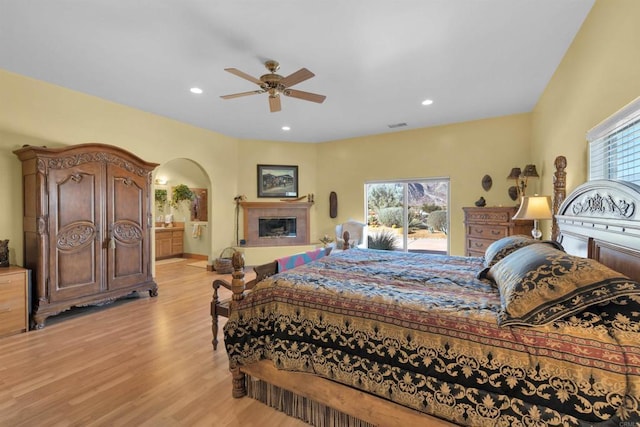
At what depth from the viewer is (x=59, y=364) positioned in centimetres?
239

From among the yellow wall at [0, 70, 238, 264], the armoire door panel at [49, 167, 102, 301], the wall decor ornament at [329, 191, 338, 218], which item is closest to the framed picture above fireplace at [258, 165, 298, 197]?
the wall decor ornament at [329, 191, 338, 218]

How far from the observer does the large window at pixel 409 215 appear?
17.8 feet

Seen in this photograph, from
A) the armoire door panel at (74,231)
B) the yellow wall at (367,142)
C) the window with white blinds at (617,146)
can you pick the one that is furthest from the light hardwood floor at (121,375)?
the window with white blinds at (617,146)

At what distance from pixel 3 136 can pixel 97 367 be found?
9.64ft

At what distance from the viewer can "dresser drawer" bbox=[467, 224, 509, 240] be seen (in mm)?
4016

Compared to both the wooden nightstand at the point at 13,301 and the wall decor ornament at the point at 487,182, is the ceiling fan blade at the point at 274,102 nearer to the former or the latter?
the wooden nightstand at the point at 13,301

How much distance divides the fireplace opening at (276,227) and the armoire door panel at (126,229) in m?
2.60

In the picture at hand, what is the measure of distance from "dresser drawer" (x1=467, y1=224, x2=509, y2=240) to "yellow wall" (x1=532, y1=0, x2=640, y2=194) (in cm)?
74

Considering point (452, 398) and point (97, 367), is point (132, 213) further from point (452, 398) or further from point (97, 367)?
point (452, 398)

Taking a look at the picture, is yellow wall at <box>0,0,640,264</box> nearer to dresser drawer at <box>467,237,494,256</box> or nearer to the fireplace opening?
the fireplace opening

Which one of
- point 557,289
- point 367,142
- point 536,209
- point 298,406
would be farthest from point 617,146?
point 367,142

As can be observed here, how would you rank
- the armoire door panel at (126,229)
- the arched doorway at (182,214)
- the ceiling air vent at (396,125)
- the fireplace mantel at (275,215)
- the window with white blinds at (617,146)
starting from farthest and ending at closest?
1. the arched doorway at (182,214)
2. the fireplace mantel at (275,215)
3. the ceiling air vent at (396,125)
4. the armoire door panel at (126,229)
5. the window with white blinds at (617,146)

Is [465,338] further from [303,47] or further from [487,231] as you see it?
[487,231]

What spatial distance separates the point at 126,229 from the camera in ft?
12.7
